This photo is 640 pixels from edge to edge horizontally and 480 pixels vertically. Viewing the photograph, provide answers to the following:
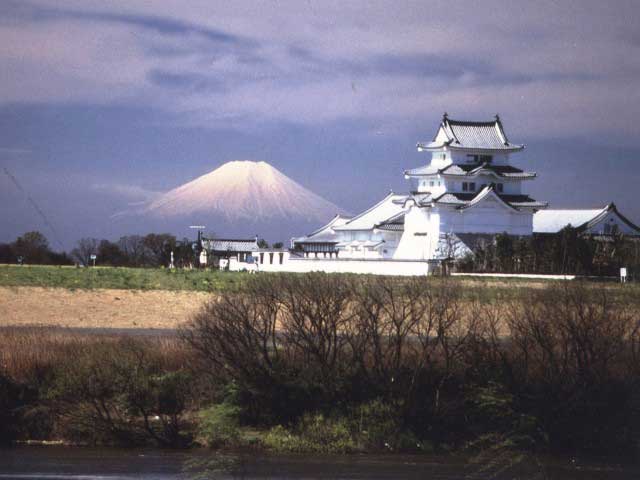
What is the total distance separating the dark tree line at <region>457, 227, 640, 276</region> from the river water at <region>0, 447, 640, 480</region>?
31.6 m

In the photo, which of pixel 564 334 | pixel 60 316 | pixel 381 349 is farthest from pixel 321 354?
pixel 60 316

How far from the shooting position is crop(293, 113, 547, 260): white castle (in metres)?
74.9

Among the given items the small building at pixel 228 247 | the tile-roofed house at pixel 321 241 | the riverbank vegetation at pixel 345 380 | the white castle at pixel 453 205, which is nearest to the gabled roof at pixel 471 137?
the white castle at pixel 453 205

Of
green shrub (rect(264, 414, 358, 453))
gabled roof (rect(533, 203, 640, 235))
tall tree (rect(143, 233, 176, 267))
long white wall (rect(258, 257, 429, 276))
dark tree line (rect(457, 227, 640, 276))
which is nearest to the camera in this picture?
Result: green shrub (rect(264, 414, 358, 453))

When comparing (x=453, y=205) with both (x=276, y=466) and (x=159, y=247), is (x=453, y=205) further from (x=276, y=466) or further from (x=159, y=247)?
(x=276, y=466)

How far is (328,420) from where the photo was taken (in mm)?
27172

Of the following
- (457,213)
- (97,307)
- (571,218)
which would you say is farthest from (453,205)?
(97,307)

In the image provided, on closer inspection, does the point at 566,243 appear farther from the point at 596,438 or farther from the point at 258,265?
the point at 596,438

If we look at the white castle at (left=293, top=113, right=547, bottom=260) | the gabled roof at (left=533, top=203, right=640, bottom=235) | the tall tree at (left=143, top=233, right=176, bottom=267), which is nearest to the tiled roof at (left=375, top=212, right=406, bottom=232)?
the white castle at (left=293, top=113, right=547, bottom=260)

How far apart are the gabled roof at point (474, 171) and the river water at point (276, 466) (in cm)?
5220

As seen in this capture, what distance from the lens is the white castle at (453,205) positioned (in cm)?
7488

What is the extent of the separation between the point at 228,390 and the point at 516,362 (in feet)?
25.6

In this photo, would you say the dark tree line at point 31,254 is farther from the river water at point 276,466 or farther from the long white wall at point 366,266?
the river water at point 276,466

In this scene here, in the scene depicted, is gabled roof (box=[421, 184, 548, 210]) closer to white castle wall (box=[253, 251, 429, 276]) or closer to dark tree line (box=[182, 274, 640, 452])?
white castle wall (box=[253, 251, 429, 276])
